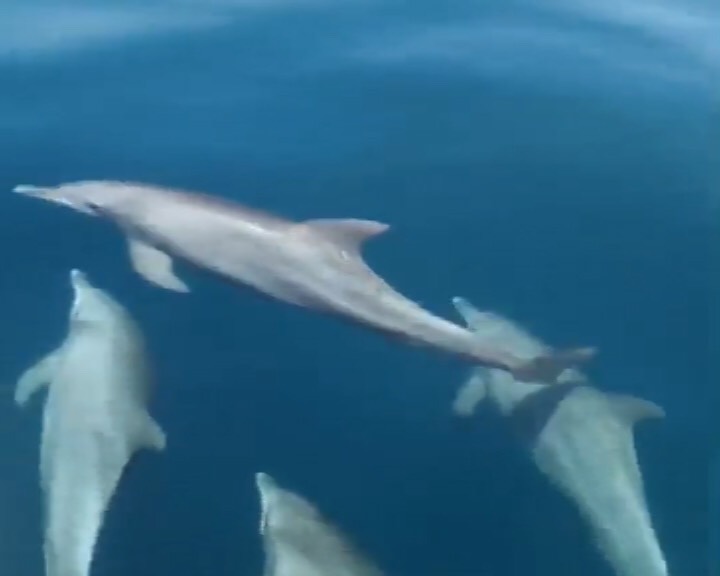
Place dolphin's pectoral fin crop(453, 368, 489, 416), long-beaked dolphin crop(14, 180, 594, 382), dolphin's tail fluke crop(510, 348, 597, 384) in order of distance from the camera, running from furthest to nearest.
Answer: dolphin's pectoral fin crop(453, 368, 489, 416), dolphin's tail fluke crop(510, 348, 597, 384), long-beaked dolphin crop(14, 180, 594, 382)

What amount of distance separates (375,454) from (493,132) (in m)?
1.73

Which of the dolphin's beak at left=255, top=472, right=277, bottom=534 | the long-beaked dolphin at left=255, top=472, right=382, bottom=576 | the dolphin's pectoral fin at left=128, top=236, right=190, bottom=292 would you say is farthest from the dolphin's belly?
the dolphin's pectoral fin at left=128, top=236, right=190, bottom=292

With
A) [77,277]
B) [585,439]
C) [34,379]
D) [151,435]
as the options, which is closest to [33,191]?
[77,277]

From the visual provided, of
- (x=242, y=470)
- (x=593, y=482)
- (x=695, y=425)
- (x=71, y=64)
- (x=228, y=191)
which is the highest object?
(x=71, y=64)

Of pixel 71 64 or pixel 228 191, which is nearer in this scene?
pixel 228 191

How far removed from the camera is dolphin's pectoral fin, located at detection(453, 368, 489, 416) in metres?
5.34

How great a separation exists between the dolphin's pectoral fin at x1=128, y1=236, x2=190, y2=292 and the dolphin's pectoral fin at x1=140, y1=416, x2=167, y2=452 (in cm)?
53

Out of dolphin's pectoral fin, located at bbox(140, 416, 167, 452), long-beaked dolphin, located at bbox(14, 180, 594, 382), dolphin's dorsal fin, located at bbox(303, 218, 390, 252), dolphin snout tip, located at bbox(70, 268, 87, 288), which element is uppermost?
dolphin's dorsal fin, located at bbox(303, 218, 390, 252)

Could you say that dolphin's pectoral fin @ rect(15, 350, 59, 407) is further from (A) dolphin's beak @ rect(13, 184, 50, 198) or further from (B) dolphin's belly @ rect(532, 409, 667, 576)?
(B) dolphin's belly @ rect(532, 409, 667, 576)

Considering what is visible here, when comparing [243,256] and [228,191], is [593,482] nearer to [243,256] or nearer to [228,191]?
[243,256]

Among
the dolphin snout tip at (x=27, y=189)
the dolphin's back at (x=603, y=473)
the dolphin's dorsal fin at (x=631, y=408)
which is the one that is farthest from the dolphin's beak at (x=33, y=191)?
the dolphin's dorsal fin at (x=631, y=408)

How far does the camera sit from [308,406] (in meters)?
5.45

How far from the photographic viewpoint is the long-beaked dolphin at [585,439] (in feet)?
16.0

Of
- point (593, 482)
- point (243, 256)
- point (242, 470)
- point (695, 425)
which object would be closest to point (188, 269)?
point (243, 256)
